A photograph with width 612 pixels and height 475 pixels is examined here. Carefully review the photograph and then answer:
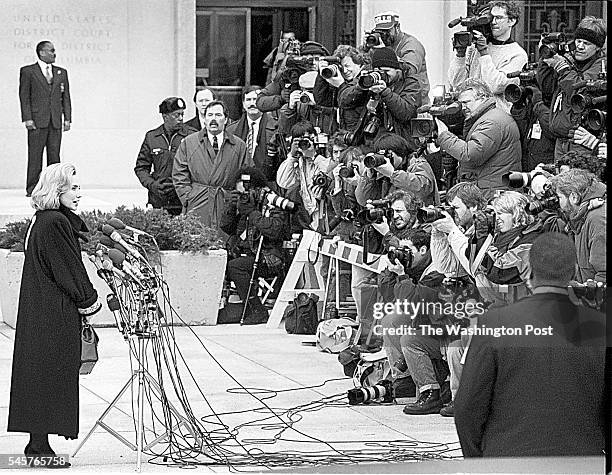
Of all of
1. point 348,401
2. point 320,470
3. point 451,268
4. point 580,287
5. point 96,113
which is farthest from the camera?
point 96,113

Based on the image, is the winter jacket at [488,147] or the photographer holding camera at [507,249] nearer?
the photographer holding camera at [507,249]

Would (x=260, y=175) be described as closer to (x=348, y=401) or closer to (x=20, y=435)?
(x=348, y=401)

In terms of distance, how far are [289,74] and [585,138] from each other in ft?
12.0

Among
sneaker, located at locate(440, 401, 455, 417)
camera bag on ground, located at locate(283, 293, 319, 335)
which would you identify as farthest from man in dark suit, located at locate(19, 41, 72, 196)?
sneaker, located at locate(440, 401, 455, 417)

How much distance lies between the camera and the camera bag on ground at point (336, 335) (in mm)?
9070

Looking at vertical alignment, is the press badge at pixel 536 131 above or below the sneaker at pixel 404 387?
above

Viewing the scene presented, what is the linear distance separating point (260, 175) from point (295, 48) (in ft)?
3.06

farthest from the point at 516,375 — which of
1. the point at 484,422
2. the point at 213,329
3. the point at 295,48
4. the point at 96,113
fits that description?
the point at 96,113

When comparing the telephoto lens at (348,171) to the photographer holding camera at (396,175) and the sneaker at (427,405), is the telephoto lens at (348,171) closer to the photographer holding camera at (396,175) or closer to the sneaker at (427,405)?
the photographer holding camera at (396,175)

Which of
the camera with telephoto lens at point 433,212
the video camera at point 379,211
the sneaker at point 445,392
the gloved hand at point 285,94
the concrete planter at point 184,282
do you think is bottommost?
the sneaker at point 445,392

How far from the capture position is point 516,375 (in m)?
4.71

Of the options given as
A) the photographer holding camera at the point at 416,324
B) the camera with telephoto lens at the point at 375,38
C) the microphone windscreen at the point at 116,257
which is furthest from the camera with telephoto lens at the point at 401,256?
the camera with telephoto lens at the point at 375,38

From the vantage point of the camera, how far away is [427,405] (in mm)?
7488

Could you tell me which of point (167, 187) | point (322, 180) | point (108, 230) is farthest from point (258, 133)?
point (108, 230)
